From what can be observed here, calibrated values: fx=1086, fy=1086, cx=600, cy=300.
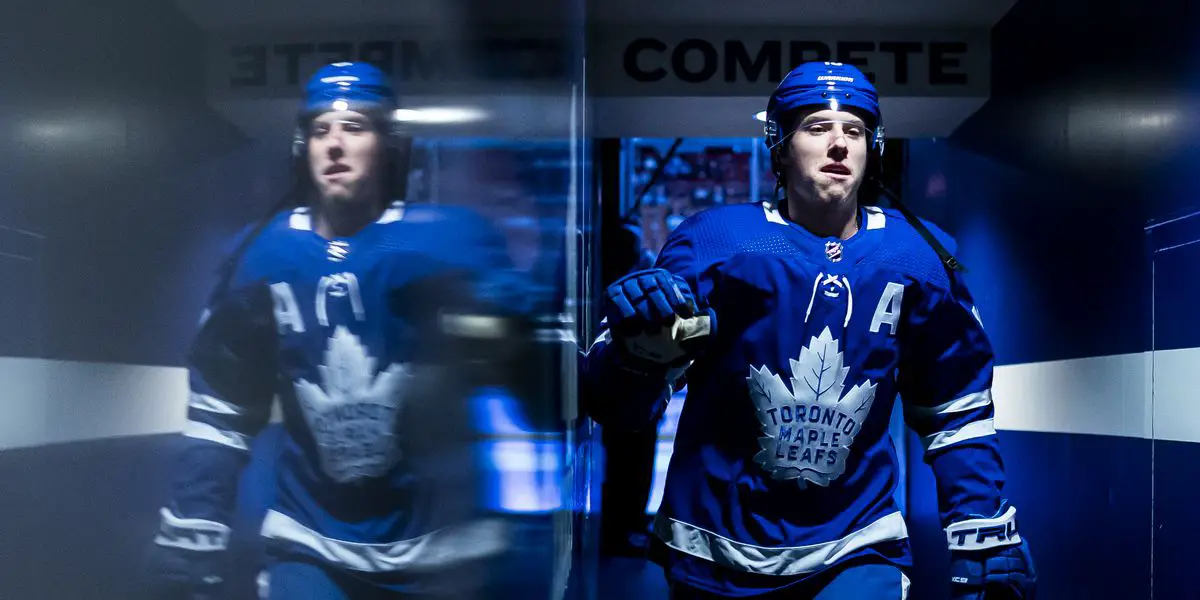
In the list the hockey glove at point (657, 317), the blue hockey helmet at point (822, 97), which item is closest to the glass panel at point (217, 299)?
the hockey glove at point (657, 317)

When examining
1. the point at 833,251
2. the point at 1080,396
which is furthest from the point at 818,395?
the point at 1080,396

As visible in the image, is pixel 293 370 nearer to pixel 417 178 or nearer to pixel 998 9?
pixel 417 178

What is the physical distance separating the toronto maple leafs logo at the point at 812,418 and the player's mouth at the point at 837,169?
1.10 ft

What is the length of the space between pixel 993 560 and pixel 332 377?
2.03m

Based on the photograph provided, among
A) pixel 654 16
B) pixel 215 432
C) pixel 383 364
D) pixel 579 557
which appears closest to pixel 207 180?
pixel 215 432

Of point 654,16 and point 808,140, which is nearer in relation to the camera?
point 808,140

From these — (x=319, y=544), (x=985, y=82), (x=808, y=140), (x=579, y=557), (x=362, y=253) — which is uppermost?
(x=985, y=82)

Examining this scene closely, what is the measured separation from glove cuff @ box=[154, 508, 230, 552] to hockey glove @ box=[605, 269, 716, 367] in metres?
1.58

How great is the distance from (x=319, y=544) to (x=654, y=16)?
4.26 m

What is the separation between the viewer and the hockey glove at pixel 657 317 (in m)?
1.89

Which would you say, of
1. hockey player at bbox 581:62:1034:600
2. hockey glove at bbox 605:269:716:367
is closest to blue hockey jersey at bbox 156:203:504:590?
hockey glove at bbox 605:269:716:367

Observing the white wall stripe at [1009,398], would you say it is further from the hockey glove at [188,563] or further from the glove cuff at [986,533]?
the glove cuff at [986,533]

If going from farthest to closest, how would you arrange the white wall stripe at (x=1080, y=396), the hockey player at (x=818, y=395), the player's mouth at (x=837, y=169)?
the white wall stripe at (x=1080, y=396) → the player's mouth at (x=837, y=169) → the hockey player at (x=818, y=395)

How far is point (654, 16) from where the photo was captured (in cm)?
446
